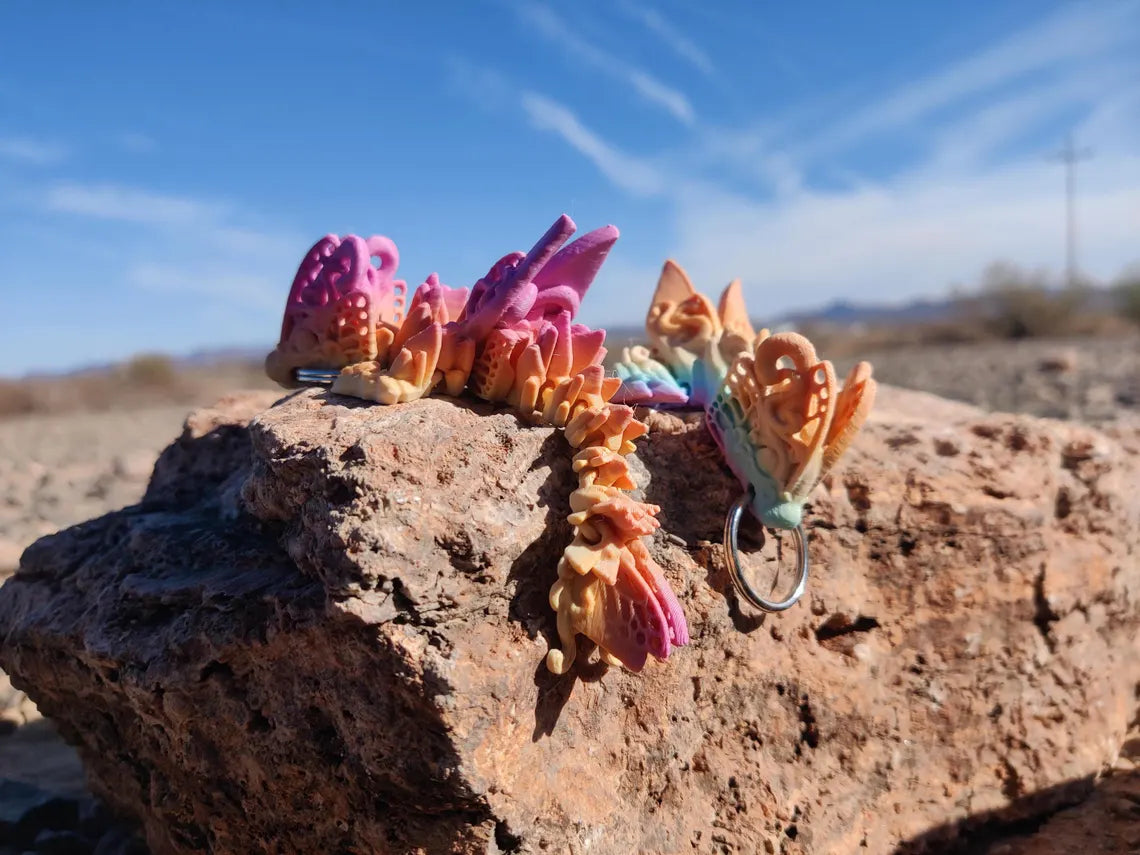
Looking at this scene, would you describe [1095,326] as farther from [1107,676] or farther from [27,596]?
[27,596]

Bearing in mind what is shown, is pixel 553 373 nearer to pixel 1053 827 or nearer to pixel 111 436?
pixel 1053 827

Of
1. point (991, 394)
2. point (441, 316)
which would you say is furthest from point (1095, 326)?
point (441, 316)

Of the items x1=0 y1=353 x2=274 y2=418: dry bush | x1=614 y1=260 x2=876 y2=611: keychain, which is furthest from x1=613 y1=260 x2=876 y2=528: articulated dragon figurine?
x1=0 y1=353 x2=274 y2=418: dry bush

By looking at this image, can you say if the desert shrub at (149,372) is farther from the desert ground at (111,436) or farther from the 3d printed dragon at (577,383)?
the 3d printed dragon at (577,383)

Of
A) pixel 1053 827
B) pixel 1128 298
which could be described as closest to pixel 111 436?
pixel 1053 827

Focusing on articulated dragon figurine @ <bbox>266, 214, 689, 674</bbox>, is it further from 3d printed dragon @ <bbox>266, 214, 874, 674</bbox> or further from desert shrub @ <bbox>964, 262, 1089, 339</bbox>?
desert shrub @ <bbox>964, 262, 1089, 339</bbox>

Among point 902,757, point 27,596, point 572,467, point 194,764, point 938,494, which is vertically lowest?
point 902,757
